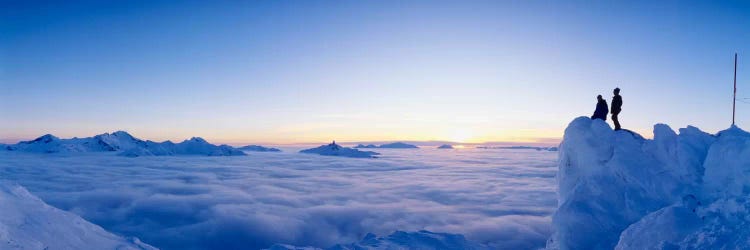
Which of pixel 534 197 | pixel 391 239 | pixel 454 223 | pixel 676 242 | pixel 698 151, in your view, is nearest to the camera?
pixel 676 242

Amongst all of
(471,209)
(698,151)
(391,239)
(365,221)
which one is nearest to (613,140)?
(698,151)

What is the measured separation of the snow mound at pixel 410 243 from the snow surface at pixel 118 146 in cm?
14101

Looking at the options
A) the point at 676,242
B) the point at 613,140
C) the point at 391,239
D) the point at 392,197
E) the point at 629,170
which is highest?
the point at 613,140

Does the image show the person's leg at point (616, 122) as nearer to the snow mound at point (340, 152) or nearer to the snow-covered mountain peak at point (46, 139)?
the snow mound at point (340, 152)

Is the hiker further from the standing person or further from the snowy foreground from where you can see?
the snowy foreground

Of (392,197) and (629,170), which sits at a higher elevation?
(629,170)

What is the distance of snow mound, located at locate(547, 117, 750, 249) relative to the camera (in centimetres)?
750

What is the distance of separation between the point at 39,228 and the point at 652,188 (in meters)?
15.0

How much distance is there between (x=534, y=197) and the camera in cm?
3706

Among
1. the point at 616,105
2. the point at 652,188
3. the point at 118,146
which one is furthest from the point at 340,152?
the point at 652,188

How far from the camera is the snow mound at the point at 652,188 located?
24.6 feet

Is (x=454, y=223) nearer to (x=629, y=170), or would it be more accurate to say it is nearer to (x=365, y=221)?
(x=365, y=221)

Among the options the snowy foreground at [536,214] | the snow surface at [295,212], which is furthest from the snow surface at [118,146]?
the snowy foreground at [536,214]

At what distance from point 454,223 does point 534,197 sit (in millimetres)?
14280
